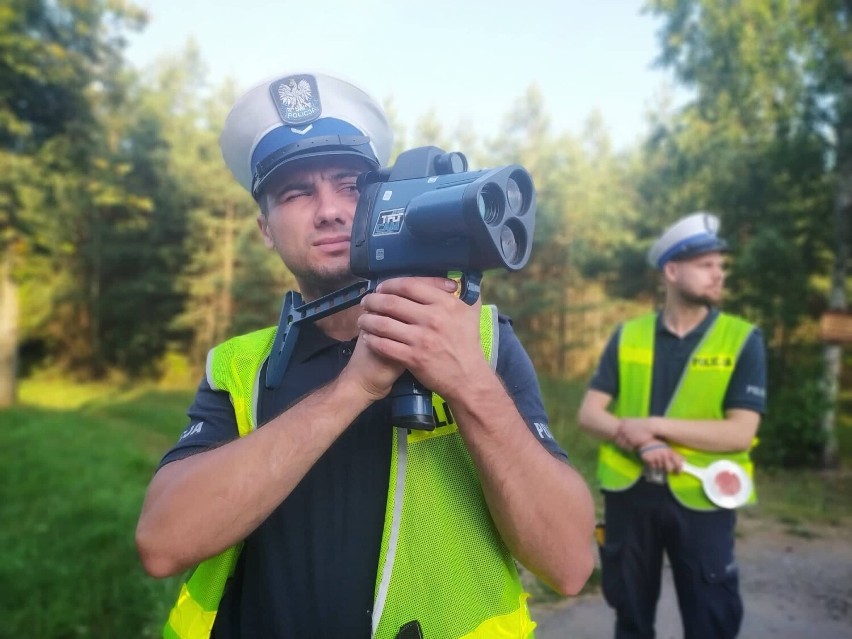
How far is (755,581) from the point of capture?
5.32 meters

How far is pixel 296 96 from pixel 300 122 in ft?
0.26

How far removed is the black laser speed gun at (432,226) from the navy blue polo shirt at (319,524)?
25cm

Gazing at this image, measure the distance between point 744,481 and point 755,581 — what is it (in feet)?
8.96

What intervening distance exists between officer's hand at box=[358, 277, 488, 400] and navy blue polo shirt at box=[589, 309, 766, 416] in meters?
2.38

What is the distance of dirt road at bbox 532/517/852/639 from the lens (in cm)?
423

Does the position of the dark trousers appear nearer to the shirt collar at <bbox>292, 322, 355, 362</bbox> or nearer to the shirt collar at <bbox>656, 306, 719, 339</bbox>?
the shirt collar at <bbox>656, 306, 719, 339</bbox>

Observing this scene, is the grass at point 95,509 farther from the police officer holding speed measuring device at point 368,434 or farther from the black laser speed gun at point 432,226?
the black laser speed gun at point 432,226

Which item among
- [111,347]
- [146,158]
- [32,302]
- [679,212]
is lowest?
[111,347]

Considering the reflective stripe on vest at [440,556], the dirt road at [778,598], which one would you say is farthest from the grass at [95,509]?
the reflective stripe on vest at [440,556]

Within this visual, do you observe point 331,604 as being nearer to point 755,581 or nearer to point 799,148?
point 755,581

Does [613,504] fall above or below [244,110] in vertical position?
below

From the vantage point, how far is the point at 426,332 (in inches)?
50.6

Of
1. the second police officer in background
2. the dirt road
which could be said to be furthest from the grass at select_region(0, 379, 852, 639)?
the second police officer in background

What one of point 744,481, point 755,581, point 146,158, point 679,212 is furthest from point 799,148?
point 146,158
